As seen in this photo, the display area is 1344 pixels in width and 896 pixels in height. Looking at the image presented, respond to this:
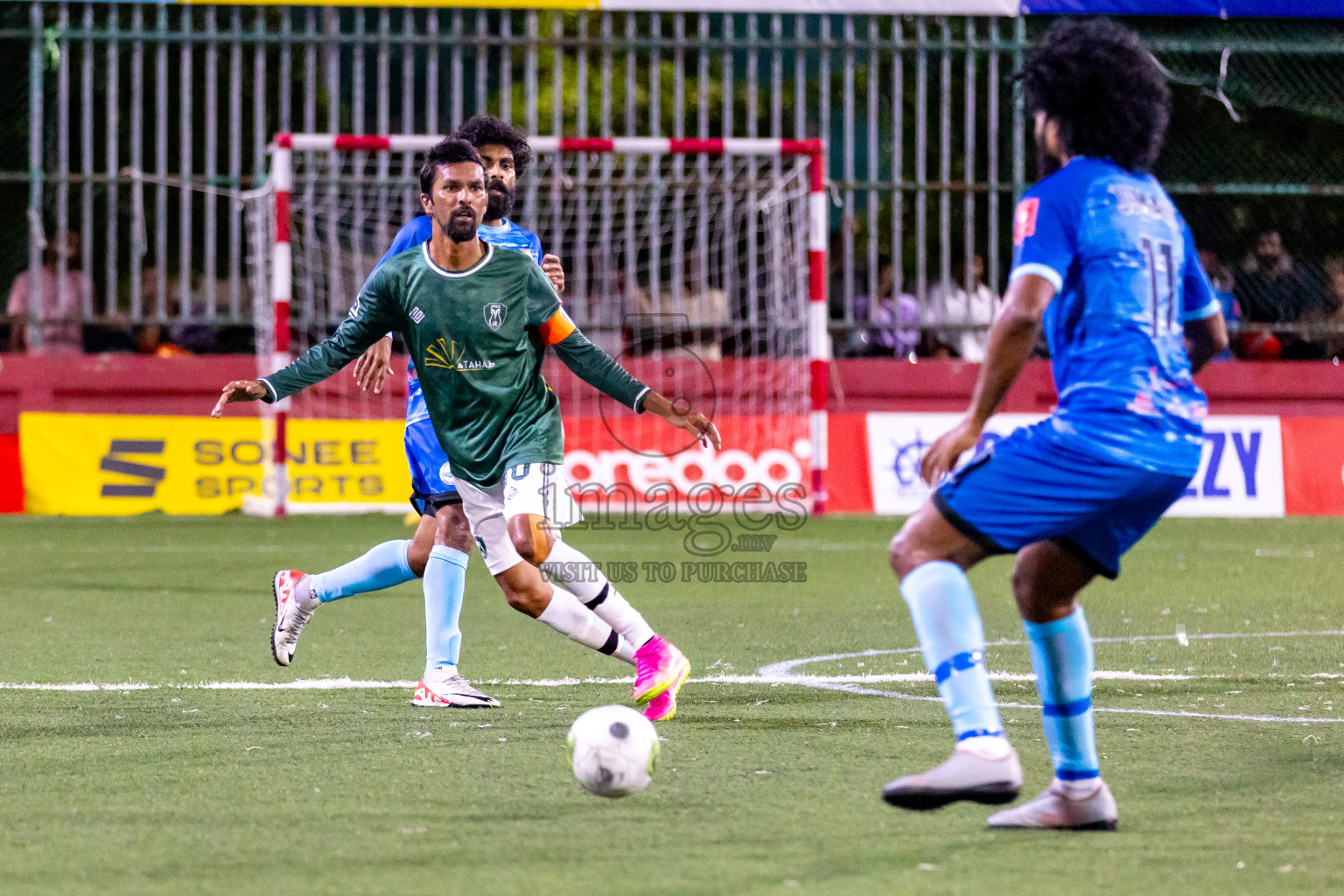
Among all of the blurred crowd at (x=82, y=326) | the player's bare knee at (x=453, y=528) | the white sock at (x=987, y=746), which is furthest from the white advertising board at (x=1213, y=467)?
the white sock at (x=987, y=746)

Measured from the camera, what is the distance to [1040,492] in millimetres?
3863

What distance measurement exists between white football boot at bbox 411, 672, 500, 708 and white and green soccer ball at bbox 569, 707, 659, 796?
1.52 meters

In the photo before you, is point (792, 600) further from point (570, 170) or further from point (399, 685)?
point (570, 170)

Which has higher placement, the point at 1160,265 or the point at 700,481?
the point at 1160,265

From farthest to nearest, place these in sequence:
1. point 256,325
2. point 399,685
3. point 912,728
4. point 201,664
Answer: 1. point 256,325
2. point 201,664
3. point 399,685
4. point 912,728

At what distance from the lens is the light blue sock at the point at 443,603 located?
237 inches

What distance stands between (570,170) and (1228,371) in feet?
20.6

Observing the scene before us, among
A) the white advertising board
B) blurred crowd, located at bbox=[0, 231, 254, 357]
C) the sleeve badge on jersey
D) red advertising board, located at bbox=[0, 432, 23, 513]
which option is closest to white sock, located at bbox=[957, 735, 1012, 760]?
the sleeve badge on jersey

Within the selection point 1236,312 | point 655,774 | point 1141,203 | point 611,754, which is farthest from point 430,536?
point 1236,312

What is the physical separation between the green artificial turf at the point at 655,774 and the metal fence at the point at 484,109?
711 cm

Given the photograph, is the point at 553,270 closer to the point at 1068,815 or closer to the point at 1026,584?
the point at 1026,584

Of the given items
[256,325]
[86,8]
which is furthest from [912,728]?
[86,8]

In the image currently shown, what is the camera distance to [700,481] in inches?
→ 568

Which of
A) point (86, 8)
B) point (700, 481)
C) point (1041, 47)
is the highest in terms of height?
point (86, 8)
